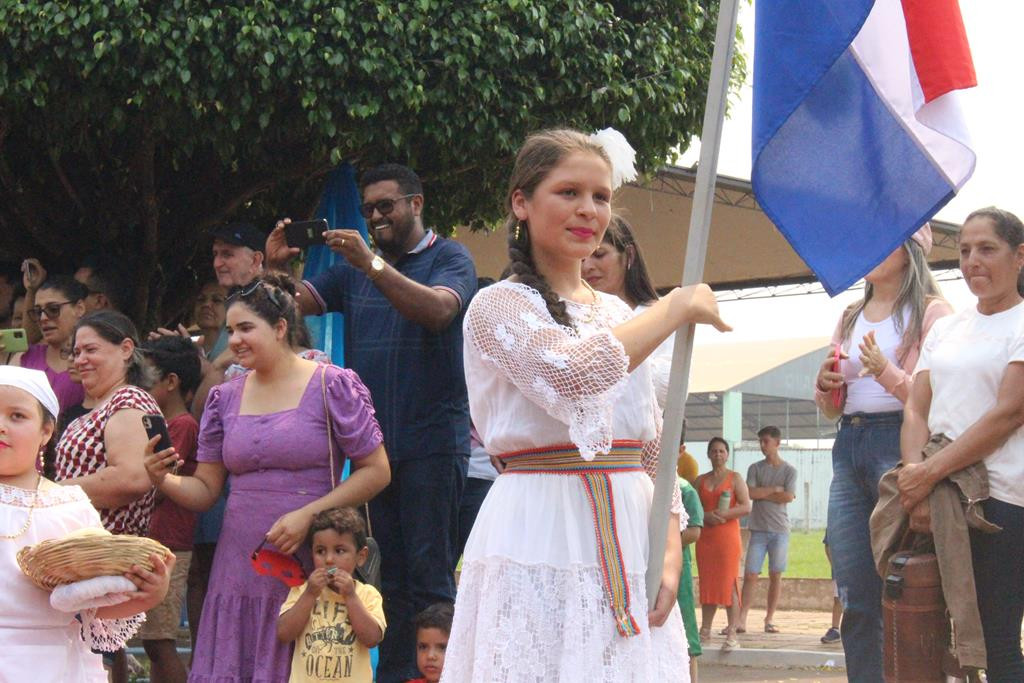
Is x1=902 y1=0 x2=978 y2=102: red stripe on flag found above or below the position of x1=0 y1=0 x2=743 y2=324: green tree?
below

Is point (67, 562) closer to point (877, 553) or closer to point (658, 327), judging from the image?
point (658, 327)

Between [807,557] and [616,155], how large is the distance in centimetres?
2373

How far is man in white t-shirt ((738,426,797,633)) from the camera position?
13859 millimetres

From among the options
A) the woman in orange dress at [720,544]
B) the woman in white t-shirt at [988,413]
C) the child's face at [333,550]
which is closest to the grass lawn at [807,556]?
the woman in orange dress at [720,544]

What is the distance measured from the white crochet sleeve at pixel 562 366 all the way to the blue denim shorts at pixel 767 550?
1088 cm

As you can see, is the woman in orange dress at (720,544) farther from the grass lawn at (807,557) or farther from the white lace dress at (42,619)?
the grass lawn at (807,557)

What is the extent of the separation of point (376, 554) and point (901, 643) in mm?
2055

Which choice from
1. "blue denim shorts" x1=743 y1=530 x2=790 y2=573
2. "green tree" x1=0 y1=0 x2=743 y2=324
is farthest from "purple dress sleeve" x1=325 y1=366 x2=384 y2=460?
"blue denim shorts" x1=743 y1=530 x2=790 y2=573

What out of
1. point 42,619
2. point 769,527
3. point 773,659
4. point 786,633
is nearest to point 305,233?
point 42,619

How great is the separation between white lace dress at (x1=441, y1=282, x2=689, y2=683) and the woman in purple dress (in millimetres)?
2069

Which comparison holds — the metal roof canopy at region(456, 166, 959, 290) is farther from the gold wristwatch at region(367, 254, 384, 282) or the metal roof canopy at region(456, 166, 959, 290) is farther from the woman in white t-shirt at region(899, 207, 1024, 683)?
the gold wristwatch at region(367, 254, 384, 282)

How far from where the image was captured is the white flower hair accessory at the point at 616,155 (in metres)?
3.69

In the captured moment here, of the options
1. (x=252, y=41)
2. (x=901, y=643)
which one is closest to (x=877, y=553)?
(x=901, y=643)

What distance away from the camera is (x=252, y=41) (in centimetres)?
771
